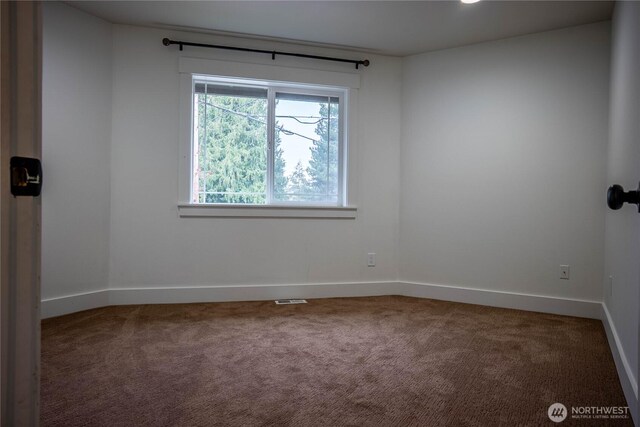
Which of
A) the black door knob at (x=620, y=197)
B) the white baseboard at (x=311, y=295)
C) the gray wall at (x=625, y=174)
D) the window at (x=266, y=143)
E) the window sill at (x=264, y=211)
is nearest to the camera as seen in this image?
the black door knob at (x=620, y=197)

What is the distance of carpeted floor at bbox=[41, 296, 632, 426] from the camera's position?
1.67 m

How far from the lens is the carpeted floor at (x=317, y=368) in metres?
1.67

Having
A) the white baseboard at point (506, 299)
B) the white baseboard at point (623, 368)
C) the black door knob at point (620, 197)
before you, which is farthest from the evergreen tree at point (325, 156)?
the black door knob at point (620, 197)

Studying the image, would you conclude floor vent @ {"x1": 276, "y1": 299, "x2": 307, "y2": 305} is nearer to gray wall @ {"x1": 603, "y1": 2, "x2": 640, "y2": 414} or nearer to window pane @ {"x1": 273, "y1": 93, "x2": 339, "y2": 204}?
window pane @ {"x1": 273, "y1": 93, "x2": 339, "y2": 204}

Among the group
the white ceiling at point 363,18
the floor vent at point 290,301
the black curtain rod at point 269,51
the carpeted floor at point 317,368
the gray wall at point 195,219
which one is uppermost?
the white ceiling at point 363,18

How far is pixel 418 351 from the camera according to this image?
7.97 ft

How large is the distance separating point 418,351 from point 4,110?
2279mm

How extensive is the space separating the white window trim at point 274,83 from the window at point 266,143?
2.5 inches

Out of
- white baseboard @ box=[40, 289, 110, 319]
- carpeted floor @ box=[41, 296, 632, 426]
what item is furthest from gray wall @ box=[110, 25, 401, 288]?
carpeted floor @ box=[41, 296, 632, 426]

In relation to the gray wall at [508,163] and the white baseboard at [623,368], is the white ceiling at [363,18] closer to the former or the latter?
the gray wall at [508,163]

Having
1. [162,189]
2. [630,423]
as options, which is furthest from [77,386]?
[630,423]

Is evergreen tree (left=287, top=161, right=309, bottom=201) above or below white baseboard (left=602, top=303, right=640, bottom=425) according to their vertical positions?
above

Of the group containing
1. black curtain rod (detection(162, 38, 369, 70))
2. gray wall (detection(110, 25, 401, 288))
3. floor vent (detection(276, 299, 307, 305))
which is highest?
black curtain rod (detection(162, 38, 369, 70))

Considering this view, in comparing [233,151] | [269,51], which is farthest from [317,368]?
[269,51]
